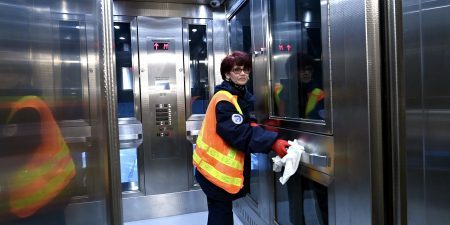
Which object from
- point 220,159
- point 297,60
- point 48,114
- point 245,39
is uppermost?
point 245,39

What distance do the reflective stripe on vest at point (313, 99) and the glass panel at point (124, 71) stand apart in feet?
6.59

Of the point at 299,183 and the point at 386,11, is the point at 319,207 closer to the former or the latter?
the point at 299,183

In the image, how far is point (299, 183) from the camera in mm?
1880

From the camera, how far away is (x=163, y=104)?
319 cm

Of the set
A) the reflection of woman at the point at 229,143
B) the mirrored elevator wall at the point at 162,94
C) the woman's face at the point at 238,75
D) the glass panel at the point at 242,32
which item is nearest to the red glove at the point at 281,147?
the reflection of woman at the point at 229,143

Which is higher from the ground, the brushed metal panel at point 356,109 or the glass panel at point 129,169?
the brushed metal panel at point 356,109

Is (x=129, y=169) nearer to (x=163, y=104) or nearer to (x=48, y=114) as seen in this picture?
(x=163, y=104)

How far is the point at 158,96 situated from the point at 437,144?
2.60 metres

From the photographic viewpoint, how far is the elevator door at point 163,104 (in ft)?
10.3

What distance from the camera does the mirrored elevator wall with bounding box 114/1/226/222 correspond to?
10.2ft

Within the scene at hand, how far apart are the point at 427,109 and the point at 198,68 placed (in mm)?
2564


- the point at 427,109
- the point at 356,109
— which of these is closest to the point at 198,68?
the point at 356,109

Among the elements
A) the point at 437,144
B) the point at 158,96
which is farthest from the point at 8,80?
the point at 158,96

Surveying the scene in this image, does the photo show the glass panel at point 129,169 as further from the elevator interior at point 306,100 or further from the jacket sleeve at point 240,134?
Result: the jacket sleeve at point 240,134
